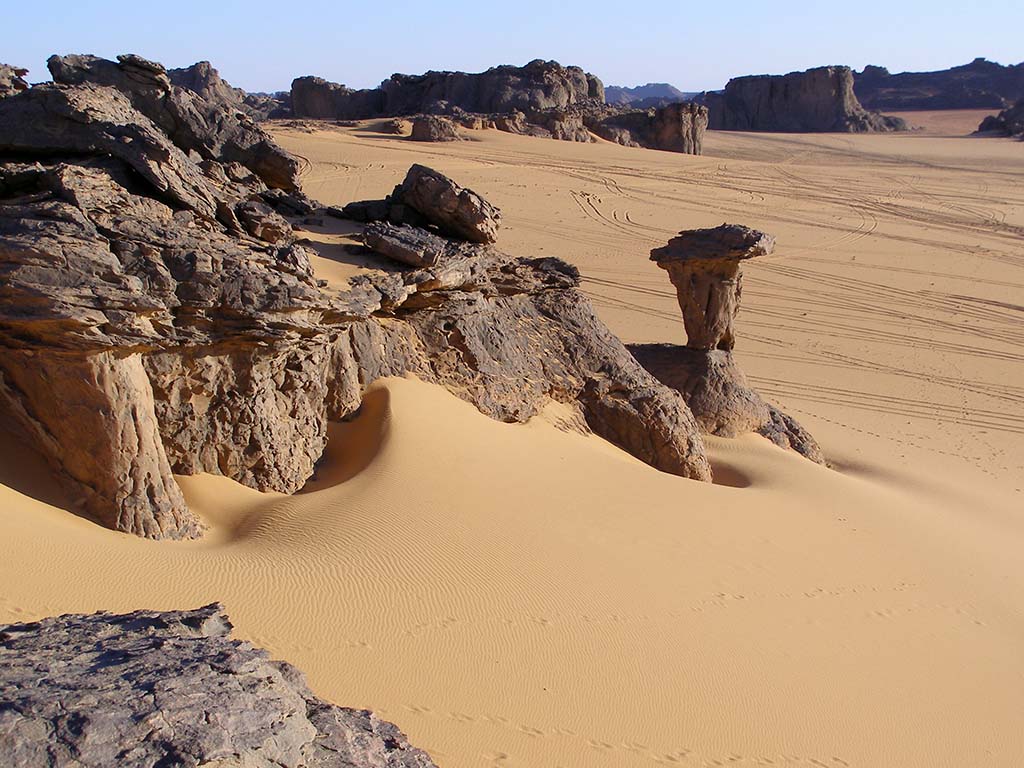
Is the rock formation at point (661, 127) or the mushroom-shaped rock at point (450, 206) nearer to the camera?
the mushroom-shaped rock at point (450, 206)

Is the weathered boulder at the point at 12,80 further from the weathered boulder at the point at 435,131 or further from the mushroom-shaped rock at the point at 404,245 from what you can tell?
the weathered boulder at the point at 435,131

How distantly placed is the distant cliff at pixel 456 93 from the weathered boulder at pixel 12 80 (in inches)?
1164

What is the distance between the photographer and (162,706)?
257cm

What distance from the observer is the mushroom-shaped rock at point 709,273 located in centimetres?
1061

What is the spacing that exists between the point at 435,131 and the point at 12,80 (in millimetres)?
24508

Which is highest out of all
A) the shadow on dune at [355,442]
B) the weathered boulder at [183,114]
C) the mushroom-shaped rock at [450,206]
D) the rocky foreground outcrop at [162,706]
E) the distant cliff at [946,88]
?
the distant cliff at [946,88]

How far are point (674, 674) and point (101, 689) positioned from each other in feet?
11.6

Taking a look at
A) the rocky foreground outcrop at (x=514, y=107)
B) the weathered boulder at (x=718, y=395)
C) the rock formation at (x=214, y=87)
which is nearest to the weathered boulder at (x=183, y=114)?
the weathered boulder at (x=718, y=395)

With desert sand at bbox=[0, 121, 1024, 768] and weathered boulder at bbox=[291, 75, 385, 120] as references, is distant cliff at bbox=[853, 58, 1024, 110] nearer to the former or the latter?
weathered boulder at bbox=[291, 75, 385, 120]

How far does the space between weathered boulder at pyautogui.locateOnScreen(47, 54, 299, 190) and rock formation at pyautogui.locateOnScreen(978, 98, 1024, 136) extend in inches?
2052

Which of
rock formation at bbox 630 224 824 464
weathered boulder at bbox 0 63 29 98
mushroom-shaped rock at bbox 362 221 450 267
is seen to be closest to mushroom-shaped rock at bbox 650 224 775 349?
rock formation at bbox 630 224 824 464

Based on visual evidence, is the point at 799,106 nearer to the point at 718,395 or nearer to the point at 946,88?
the point at 946,88

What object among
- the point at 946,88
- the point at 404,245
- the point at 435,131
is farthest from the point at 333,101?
the point at 946,88

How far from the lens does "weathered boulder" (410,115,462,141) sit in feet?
109
